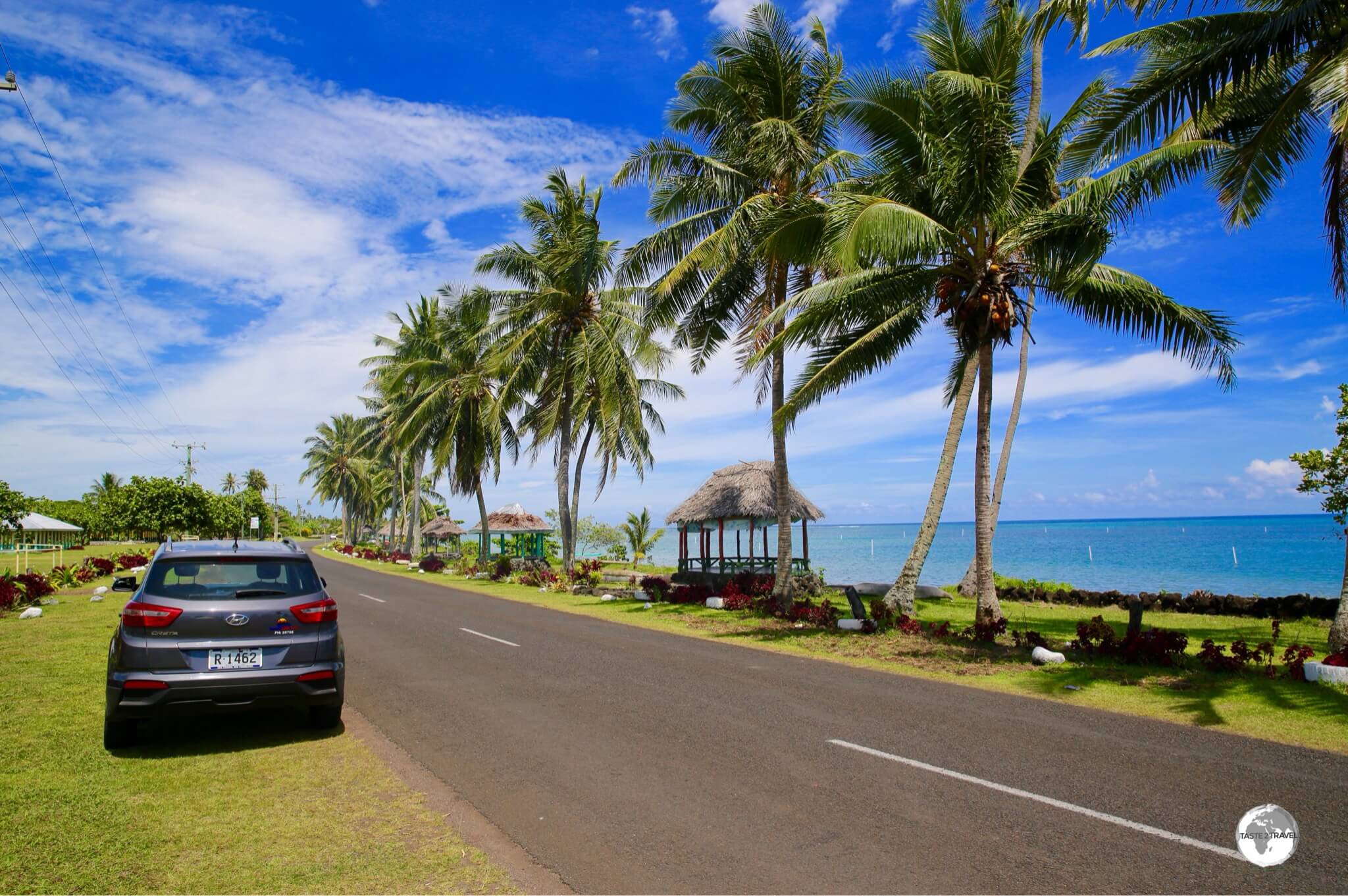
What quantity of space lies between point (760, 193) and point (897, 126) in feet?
15.0

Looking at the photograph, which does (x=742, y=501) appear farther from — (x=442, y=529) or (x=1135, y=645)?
(x=442, y=529)

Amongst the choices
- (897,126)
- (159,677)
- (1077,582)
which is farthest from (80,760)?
(1077,582)

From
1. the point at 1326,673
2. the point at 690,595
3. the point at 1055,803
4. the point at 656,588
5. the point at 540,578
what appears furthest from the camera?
the point at 540,578

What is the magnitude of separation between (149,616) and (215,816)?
187cm

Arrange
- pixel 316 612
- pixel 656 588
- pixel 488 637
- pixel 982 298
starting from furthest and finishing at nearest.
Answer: pixel 656 588, pixel 488 637, pixel 982 298, pixel 316 612

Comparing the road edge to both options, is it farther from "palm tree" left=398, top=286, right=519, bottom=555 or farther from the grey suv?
"palm tree" left=398, top=286, right=519, bottom=555

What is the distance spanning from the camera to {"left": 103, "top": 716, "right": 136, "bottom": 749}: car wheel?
20.3ft

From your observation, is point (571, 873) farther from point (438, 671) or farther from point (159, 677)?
point (438, 671)

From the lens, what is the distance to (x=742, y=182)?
17688 mm

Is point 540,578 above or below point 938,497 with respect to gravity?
below

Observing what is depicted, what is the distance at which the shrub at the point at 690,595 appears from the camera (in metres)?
20.3

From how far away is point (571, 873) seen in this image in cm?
413

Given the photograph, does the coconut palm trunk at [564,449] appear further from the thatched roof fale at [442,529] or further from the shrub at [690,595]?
the thatched roof fale at [442,529]

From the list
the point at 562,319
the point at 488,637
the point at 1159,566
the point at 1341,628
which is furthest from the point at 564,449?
the point at 1159,566
